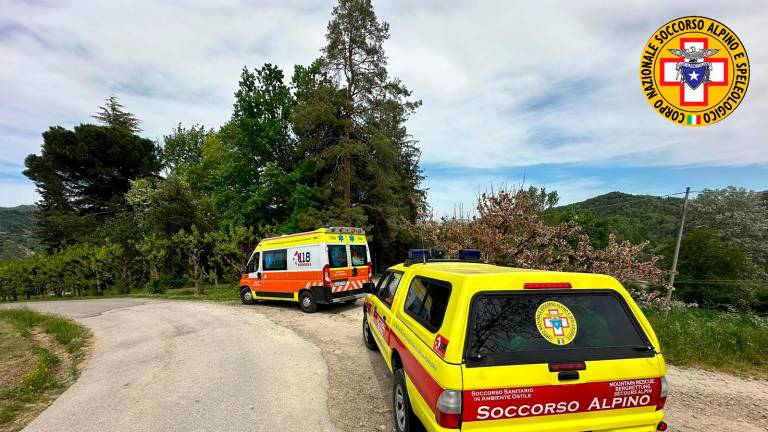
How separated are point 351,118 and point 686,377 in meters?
19.7

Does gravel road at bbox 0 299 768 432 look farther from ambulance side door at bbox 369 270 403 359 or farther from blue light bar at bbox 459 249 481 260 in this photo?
blue light bar at bbox 459 249 481 260

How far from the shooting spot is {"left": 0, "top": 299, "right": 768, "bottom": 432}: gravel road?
414cm

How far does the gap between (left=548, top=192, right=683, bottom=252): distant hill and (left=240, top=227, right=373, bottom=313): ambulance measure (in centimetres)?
4179

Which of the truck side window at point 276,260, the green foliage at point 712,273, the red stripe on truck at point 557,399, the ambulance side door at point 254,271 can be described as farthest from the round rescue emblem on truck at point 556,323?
the green foliage at point 712,273

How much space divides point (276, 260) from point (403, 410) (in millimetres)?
9523

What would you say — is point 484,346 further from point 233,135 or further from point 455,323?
point 233,135

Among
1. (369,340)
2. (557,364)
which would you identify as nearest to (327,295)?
(369,340)

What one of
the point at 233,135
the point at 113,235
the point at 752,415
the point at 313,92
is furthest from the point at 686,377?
the point at 113,235

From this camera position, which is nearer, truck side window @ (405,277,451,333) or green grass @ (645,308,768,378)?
truck side window @ (405,277,451,333)

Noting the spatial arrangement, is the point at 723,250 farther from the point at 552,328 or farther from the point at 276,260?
the point at 552,328

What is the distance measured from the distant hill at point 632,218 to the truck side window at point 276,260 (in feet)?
142

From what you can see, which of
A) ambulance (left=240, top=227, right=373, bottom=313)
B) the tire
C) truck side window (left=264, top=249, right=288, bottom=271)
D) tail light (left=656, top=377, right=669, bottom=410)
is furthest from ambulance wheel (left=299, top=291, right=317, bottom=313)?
tail light (left=656, top=377, right=669, bottom=410)

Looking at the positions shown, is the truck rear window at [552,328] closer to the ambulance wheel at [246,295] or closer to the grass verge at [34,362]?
the grass verge at [34,362]

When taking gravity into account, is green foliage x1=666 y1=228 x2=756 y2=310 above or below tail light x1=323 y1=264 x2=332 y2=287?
below
